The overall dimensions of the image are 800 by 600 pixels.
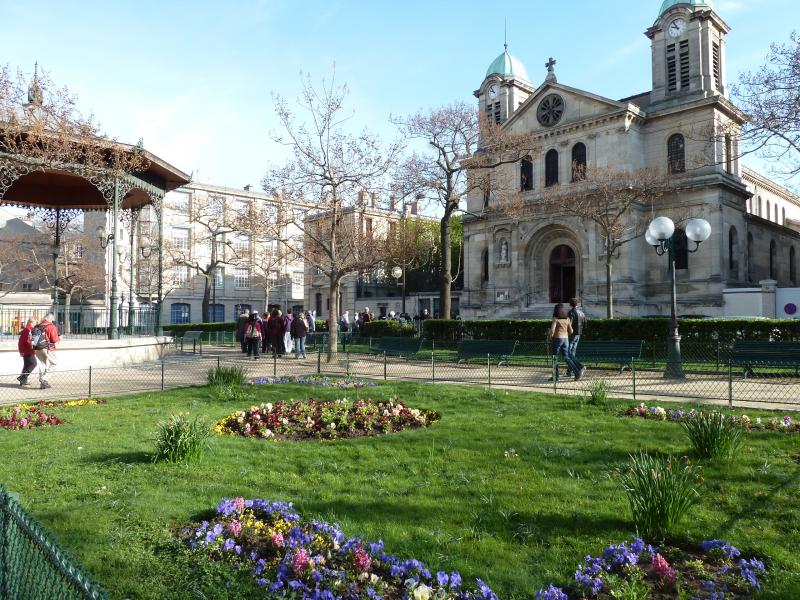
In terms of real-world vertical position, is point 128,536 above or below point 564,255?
below

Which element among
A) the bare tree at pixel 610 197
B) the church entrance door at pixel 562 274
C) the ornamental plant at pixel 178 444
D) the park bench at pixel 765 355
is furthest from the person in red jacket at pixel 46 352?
the church entrance door at pixel 562 274

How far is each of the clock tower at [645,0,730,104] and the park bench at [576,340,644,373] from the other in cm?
2477

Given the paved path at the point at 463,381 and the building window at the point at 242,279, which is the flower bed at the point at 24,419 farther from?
the building window at the point at 242,279

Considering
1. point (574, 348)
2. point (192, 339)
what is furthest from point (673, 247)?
point (192, 339)

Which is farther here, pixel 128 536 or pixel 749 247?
pixel 749 247

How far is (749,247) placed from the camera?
36.7 meters

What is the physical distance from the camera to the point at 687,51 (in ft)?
115

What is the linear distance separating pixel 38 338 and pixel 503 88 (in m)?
38.8

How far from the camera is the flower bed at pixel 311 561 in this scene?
3748mm

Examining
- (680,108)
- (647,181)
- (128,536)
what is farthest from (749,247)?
(128,536)

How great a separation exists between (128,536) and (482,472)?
3.45 metres

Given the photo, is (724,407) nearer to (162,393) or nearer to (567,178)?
(162,393)

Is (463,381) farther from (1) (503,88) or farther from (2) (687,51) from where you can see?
(1) (503,88)

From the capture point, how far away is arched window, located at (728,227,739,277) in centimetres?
3347
